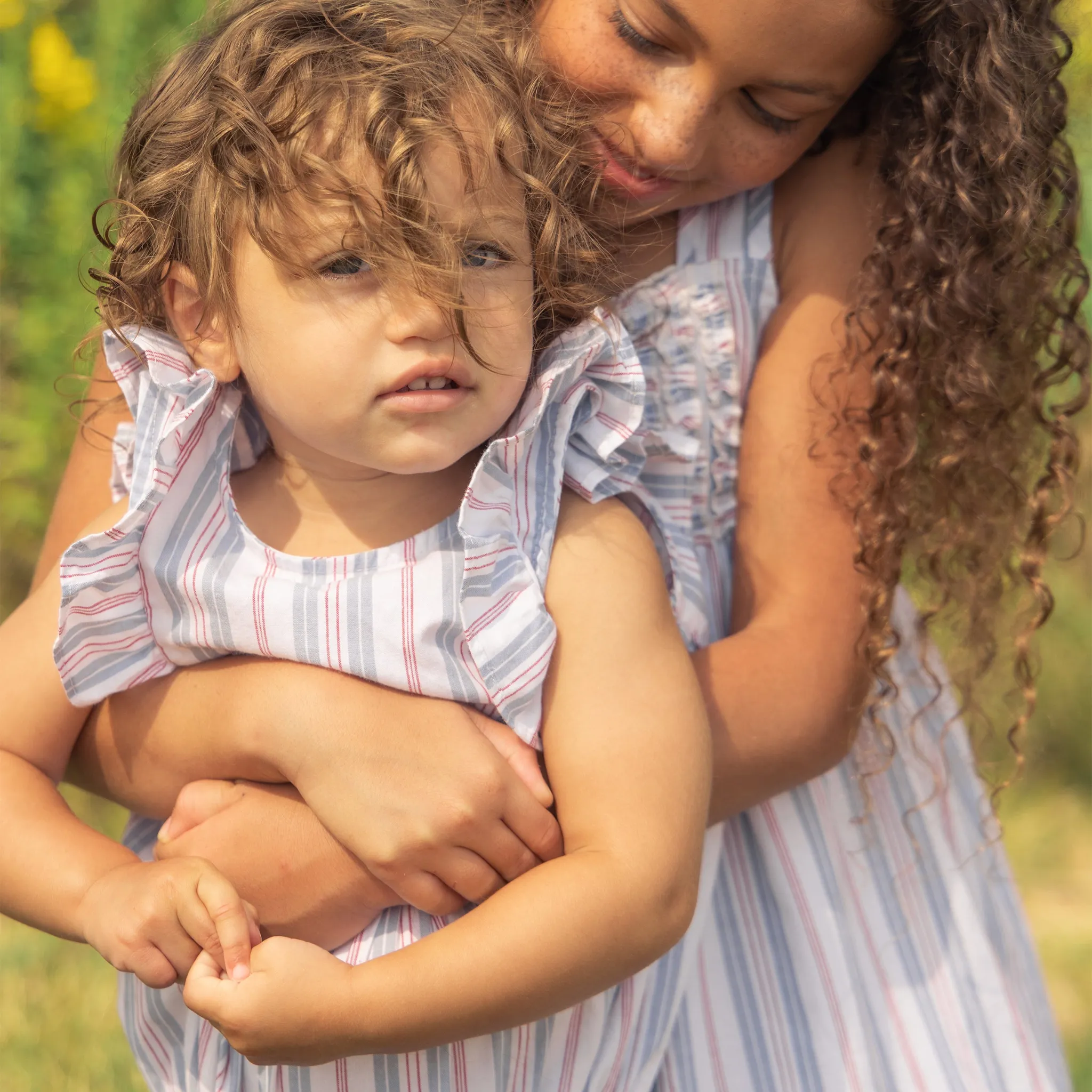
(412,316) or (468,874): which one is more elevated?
(412,316)

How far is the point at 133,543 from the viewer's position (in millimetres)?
1309

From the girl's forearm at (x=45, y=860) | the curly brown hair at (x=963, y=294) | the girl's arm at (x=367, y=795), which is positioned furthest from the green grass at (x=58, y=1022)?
the curly brown hair at (x=963, y=294)

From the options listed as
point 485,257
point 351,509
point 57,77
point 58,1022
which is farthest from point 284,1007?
point 57,77

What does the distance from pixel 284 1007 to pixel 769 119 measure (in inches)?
43.2

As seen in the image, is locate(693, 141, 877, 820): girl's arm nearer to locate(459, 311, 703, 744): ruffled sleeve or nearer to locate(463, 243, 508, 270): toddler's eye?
locate(459, 311, 703, 744): ruffled sleeve

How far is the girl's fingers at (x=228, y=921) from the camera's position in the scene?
1.18 m

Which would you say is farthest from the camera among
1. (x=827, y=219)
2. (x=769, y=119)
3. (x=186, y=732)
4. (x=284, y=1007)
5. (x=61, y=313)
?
(x=61, y=313)

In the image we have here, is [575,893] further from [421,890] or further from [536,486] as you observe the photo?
[536,486]

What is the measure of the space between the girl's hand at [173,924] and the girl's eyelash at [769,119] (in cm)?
102

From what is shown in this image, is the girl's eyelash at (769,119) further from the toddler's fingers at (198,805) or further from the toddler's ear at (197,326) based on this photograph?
the toddler's fingers at (198,805)

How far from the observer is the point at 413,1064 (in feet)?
4.23

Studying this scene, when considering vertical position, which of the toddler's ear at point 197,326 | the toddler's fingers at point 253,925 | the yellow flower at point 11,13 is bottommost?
the toddler's fingers at point 253,925

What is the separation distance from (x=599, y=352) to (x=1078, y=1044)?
6.95 ft

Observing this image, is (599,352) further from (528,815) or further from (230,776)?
(230,776)
